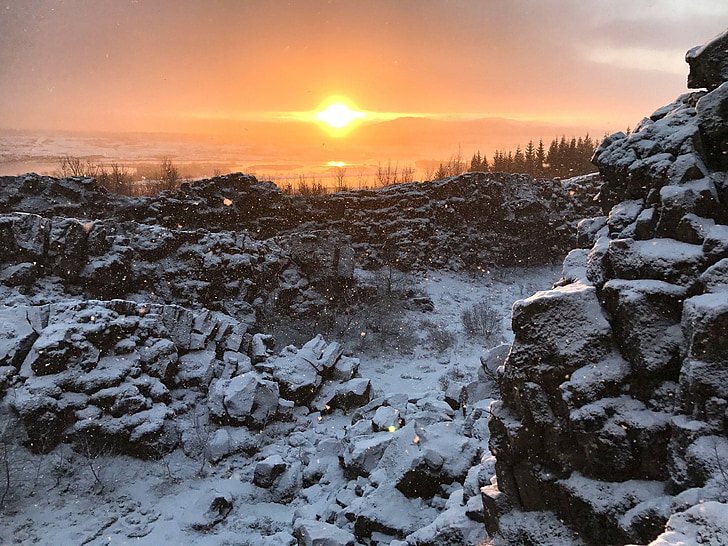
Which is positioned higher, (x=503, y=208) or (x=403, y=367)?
(x=503, y=208)

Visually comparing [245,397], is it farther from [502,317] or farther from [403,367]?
[502,317]

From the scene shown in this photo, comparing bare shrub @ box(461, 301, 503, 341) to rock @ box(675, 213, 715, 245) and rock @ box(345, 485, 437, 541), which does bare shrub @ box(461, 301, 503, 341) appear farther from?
rock @ box(675, 213, 715, 245)

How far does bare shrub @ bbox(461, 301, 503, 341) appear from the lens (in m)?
19.0

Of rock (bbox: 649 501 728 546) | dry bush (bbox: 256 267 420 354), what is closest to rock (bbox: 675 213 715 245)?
rock (bbox: 649 501 728 546)

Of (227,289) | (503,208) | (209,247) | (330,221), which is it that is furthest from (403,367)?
(503,208)

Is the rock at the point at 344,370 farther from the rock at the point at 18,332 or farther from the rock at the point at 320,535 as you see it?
the rock at the point at 18,332

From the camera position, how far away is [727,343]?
3449 millimetres

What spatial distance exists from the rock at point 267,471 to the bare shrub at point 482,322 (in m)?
11.7

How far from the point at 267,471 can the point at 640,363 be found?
26.3 feet

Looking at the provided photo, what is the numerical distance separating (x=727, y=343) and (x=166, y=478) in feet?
34.7

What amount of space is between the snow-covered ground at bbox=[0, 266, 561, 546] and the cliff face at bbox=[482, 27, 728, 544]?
194 cm

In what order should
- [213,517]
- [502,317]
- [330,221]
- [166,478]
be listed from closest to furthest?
[213,517] < [166,478] < [502,317] < [330,221]

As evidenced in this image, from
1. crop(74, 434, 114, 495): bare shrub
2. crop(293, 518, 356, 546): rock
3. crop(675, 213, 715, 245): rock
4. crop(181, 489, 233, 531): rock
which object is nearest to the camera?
crop(675, 213, 715, 245): rock

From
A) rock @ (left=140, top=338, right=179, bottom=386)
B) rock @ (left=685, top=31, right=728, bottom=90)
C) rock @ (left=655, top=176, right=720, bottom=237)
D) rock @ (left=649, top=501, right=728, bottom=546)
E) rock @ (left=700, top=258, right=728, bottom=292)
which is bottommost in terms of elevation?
rock @ (left=140, top=338, right=179, bottom=386)
